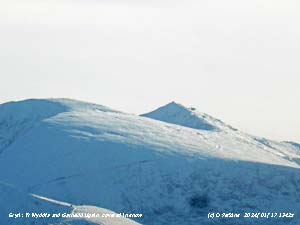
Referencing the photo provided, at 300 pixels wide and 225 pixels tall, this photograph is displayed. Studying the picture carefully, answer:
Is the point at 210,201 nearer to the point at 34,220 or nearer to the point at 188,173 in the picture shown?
the point at 188,173

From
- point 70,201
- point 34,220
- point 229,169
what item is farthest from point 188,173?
point 34,220

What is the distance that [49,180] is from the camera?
193375mm

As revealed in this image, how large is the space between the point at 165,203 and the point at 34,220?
35.1 meters

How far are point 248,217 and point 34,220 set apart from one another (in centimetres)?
4174

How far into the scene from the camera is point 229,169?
199500mm

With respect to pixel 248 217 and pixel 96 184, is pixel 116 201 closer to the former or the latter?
pixel 96 184

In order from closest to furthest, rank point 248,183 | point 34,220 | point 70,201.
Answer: point 34,220 < point 70,201 < point 248,183

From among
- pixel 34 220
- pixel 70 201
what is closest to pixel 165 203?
pixel 70 201

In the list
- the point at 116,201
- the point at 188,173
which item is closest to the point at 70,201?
the point at 116,201

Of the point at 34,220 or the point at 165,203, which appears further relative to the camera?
the point at 165,203

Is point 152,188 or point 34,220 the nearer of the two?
point 34,220

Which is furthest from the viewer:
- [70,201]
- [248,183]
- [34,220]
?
[248,183]

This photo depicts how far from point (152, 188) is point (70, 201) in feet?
48.1

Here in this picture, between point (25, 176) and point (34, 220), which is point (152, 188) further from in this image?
point (34, 220)
